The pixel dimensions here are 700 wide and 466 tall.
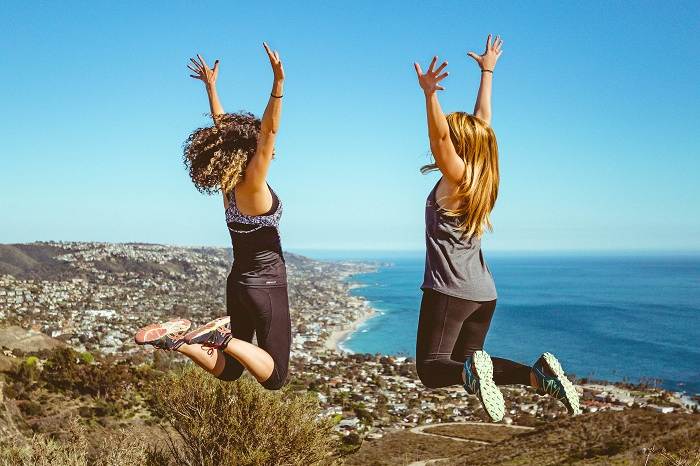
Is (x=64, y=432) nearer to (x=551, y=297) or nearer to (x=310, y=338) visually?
(x=310, y=338)

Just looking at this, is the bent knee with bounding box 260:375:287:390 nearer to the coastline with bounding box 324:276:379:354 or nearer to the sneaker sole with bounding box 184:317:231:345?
the sneaker sole with bounding box 184:317:231:345

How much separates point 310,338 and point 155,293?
73.3 ft

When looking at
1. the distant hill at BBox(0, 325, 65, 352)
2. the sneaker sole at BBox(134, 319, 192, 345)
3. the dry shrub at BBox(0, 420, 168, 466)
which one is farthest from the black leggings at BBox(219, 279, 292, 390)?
the distant hill at BBox(0, 325, 65, 352)

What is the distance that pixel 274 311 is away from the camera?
385 cm

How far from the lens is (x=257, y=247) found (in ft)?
12.1

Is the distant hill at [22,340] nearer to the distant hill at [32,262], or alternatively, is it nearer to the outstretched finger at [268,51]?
the outstretched finger at [268,51]

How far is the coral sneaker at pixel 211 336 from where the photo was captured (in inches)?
139

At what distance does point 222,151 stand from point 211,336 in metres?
1.06

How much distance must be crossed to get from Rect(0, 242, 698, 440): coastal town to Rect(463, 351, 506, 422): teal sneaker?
1237 cm

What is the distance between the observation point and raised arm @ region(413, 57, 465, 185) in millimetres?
3041

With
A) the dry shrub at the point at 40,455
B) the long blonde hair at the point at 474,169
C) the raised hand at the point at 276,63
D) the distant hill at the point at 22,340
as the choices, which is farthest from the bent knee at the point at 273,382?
the distant hill at the point at 22,340

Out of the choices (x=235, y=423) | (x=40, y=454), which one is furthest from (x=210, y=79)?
(x=235, y=423)

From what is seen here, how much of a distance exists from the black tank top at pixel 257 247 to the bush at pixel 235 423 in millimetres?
11790

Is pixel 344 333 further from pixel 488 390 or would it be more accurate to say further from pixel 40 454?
pixel 488 390
